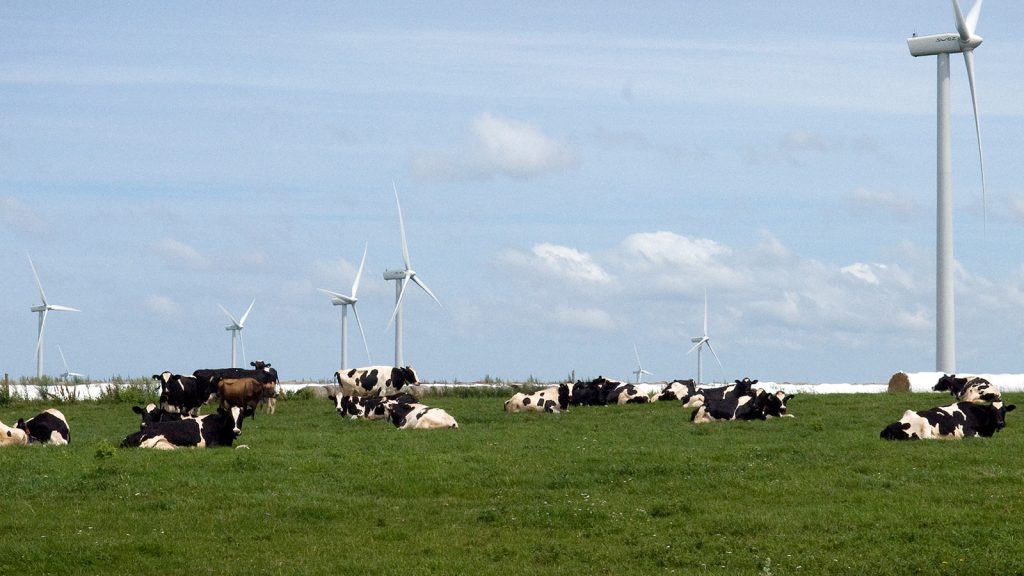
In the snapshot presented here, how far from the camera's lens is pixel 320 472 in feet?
74.1

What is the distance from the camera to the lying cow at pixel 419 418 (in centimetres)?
3047

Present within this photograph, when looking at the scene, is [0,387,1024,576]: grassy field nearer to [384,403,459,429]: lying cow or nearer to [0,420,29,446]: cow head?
[0,420,29,446]: cow head

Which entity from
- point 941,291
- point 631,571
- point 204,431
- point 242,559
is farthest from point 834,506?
point 941,291

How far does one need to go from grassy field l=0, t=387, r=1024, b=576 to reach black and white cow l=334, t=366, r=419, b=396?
16812 mm

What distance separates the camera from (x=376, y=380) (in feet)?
147

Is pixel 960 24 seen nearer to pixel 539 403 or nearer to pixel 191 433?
pixel 539 403

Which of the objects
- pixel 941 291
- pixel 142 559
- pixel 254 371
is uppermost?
pixel 941 291

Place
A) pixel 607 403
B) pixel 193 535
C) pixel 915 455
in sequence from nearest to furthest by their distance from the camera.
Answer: pixel 193 535
pixel 915 455
pixel 607 403

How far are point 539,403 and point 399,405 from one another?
6.10 metres

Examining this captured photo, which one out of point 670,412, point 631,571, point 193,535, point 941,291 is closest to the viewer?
point 631,571

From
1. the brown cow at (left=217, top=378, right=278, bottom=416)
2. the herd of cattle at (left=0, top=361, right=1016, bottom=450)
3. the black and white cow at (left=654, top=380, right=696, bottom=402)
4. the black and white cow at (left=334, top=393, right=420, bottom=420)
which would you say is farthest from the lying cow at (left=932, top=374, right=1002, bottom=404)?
the brown cow at (left=217, top=378, right=278, bottom=416)

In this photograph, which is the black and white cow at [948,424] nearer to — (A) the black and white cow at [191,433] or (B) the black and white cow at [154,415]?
(A) the black and white cow at [191,433]

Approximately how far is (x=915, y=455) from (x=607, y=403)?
17932 millimetres

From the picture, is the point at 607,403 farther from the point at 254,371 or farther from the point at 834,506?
the point at 834,506
